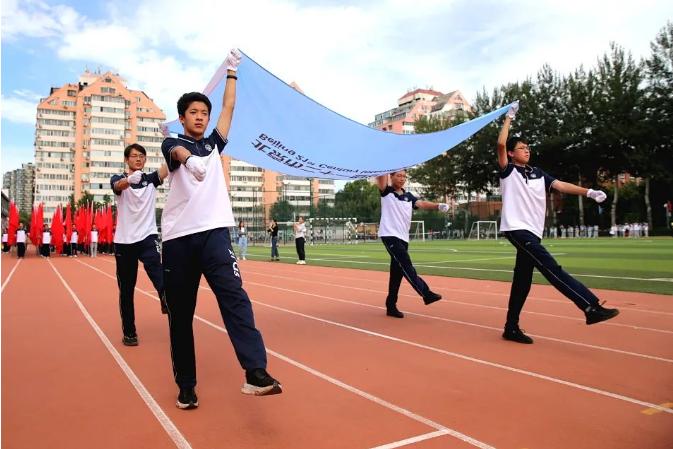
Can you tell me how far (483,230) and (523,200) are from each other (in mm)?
45715

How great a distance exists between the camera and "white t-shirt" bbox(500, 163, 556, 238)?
5.50 meters

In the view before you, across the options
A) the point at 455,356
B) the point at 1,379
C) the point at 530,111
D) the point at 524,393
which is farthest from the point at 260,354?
the point at 530,111

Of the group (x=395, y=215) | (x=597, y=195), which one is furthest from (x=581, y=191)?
(x=395, y=215)

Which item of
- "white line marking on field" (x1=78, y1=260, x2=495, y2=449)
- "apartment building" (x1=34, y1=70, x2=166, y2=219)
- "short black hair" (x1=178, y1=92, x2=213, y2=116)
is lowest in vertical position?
"white line marking on field" (x1=78, y1=260, x2=495, y2=449)

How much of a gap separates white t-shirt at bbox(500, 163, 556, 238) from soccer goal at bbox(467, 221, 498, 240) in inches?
1713

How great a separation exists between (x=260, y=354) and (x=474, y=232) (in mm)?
48783

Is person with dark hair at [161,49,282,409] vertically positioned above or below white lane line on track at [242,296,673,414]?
above

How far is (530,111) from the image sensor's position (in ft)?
151

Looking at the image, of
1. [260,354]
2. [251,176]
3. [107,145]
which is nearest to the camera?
[260,354]

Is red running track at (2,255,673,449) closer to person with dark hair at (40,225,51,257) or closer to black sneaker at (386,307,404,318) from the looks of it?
black sneaker at (386,307,404,318)

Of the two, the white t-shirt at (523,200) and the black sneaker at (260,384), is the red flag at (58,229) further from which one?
the black sneaker at (260,384)

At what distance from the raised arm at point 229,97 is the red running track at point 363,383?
197cm

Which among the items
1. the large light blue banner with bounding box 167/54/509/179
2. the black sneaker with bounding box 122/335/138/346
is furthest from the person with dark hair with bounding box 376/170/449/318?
the black sneaker with bounding box 122/335/138/346

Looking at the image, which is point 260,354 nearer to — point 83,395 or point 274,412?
point 274,412
